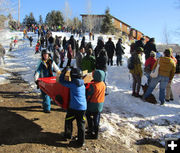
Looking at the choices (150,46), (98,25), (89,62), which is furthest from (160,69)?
(98,25)

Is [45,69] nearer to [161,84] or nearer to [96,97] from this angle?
[96,97]

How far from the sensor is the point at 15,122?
16.0 ft

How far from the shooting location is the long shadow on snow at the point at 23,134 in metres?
4.02

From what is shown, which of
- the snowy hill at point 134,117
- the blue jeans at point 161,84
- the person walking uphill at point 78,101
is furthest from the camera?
the blue jeans at point 161,84

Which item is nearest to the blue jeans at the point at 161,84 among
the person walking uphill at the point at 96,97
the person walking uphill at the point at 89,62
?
the person walking uphill at the point at 89,62

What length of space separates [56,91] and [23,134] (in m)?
1.37

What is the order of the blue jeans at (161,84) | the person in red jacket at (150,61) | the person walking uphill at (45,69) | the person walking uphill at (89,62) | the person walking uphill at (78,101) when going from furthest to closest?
the person in red jacket at (150,61)
the person walking uphill at (89,62)
the blue jeans at (161,84)
the person walking uphill at (45,69)
the person walking uphill at (78,101)

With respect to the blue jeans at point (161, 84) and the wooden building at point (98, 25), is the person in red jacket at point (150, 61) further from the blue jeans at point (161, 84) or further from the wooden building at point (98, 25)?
the wooden building at point (98, 25)

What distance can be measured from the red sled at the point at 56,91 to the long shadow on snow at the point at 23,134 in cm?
82

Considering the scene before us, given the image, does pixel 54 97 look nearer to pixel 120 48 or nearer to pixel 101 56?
pixel 101 56

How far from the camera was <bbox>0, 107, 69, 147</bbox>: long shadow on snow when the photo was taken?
4.02 m

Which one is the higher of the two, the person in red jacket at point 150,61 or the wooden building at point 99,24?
the wooden building at point 99,24

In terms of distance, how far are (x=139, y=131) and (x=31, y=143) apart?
3.23 meters

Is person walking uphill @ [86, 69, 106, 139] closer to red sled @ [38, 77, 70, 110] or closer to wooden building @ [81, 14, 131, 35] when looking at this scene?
red sled @ [38, 77, 70, 110]
